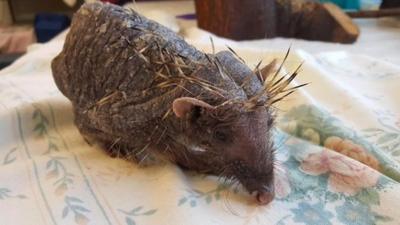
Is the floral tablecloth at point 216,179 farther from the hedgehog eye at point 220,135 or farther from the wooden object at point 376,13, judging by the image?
the wooden object at point 376,13

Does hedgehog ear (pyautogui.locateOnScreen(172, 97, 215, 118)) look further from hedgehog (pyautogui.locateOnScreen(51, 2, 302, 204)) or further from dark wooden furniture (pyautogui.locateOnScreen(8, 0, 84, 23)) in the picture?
dark wooden furniture (pyautogui.locateOnScreen(8, 0, 84, 23))

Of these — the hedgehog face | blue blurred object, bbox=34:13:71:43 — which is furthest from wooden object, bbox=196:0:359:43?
the hedgehog face

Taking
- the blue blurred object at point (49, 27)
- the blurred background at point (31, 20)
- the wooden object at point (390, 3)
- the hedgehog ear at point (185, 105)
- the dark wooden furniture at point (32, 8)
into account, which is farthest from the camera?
the dark wooden furniture at point (32, 8)

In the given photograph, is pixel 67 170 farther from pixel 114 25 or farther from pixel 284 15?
pixel 284 15

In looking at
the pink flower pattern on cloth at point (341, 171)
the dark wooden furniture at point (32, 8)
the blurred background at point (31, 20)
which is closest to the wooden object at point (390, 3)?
the blurred background at point (31, 20)

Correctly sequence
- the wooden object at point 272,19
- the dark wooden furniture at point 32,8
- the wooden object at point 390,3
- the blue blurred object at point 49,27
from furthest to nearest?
the dark wooden furniture at point 32,8 → the blue blurred object at point 49,27 → the wooden object at point 390,3 → the wooden object at point 272,19
